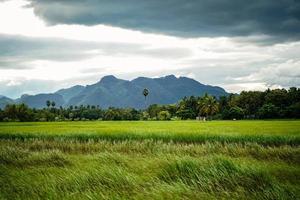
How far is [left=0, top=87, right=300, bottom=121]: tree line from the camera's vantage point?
116438mm

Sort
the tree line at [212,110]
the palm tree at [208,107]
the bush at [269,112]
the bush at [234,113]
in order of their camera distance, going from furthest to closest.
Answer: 1. the palm tree at [208,107]
2. the bush at [234,113]
3. the bush at [269,112]
4. the tree line at [212,110]

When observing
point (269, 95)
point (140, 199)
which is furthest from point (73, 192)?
point (269, 95)

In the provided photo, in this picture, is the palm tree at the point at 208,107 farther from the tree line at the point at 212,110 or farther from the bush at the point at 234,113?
the bush at the point at 234,113

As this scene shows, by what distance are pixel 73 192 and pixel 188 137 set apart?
839 inches

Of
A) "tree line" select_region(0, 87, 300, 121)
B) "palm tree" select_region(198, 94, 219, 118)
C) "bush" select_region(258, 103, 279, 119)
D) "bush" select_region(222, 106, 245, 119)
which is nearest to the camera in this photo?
"tree line" select_region(0, 87, 300, 121)

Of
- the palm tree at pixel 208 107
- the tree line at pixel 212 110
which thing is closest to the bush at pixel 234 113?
the tree line at pixel 212 110

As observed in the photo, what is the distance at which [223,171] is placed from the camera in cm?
1073

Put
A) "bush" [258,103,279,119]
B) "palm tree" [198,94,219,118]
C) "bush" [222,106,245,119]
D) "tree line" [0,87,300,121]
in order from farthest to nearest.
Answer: "palm tree" [198,94,219,118], "bush" [222,106,245,119], "bush" [258,103,279,119], "tree line" [0,87,300,121]

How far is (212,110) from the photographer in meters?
131

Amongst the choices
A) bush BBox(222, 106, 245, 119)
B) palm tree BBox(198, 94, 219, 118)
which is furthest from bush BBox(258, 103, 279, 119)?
palm tree BBox(198, 94, 219, 118)

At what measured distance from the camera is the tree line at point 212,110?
116438 mm

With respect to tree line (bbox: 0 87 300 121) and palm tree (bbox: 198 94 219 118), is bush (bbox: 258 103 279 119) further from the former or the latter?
palm tree (bbox: 198 94 219 118)

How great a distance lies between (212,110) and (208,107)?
8.01 feet

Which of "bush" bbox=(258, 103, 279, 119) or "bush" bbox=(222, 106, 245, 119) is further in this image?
"bush" bbox=(222, 106, 245, 119)
